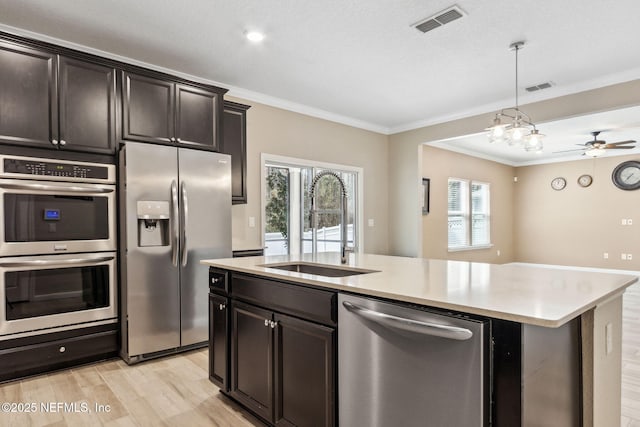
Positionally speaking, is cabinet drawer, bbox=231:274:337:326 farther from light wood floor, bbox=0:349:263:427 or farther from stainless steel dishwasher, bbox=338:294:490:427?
light wood floor, bbox=0:349:263:427

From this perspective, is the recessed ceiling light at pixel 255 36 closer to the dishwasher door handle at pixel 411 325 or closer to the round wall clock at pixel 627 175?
the dishwasher door handle at pixel 411 325

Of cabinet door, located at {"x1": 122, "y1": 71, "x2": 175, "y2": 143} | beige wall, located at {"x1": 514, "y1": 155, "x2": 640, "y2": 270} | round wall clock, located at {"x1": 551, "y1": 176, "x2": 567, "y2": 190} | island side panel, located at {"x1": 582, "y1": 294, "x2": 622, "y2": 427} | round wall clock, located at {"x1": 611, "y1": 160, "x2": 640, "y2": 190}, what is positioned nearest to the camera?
island side panel, located at {"x1": 582, "y1": 294, "x2": 622, "y2": 427}

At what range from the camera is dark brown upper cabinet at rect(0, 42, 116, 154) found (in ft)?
8.54

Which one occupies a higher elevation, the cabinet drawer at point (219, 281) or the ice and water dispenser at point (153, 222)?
the ice and water dispenser at point (153, 222)

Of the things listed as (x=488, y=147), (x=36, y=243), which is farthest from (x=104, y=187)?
(x=488, y=147)

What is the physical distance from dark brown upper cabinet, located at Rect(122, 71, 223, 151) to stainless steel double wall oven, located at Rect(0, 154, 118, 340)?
440 millimetres

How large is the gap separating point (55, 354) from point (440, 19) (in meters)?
3.78

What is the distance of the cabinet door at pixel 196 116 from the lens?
3395 mm

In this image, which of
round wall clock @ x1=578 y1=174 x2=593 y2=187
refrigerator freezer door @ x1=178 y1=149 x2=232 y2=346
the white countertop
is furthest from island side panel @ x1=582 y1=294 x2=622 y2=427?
round wall clock @ x1=578 y1=174 x2=593 y2=187

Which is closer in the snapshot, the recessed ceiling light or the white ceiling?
the white ceiling

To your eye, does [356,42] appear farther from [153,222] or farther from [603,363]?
[603,363]

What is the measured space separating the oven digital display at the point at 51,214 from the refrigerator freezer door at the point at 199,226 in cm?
88

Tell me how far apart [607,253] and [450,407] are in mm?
8712

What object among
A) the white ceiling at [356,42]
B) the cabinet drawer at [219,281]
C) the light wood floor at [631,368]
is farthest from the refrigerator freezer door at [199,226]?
the light wood floor at [631,368]
